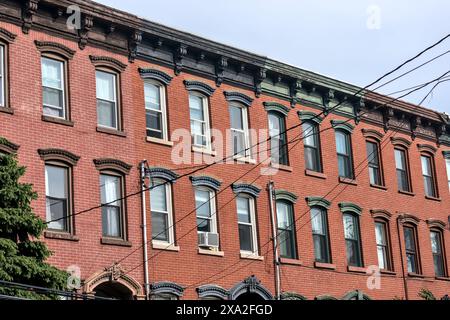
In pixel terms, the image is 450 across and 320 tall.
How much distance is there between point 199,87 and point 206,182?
291 cm

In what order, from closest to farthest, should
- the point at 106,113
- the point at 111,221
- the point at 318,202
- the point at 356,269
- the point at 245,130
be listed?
1. the point at 111,221
2. the point at 106,113
3. the point at 245,130
4. the point at 318,202
5. the point at 356,269

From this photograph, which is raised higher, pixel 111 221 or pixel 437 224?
pixel 437 224

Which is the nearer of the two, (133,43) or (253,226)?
(133,43)

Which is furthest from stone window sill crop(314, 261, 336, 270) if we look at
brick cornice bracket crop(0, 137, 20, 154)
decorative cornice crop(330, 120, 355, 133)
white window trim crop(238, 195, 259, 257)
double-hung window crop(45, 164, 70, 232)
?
brick cornice bracket crop(0, 137, 20, 154)

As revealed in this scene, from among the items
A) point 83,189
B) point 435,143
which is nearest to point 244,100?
point 83,189

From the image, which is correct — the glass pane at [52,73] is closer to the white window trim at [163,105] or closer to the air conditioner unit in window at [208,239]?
the white window trim at [163,105]

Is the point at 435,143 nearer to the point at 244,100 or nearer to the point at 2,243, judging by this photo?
the point at 244,100

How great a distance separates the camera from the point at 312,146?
3100 centimetres

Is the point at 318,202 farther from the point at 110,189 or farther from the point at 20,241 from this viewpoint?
the point at 20,241

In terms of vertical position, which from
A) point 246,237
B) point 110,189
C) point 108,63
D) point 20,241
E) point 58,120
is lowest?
point 20,241

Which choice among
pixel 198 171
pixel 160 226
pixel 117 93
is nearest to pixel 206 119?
pixel 198 171

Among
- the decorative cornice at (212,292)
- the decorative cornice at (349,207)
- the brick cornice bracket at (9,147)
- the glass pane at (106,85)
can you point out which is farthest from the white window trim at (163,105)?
the decorative cornice at (349,207)

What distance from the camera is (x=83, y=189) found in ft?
78.1
